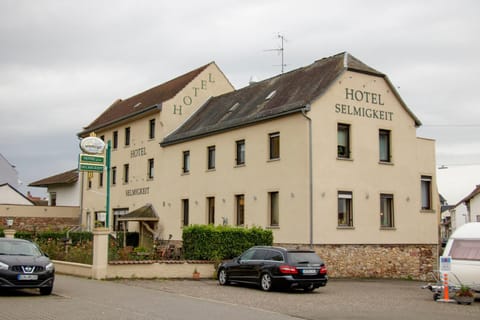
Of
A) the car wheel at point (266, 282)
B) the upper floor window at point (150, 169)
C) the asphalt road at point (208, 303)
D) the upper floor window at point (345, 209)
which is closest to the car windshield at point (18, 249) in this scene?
the asphalt road at point (208, 303)

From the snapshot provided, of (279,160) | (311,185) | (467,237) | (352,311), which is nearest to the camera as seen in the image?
(352,311)

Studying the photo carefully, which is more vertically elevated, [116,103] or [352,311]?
[116,103]

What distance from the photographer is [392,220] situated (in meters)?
29.0

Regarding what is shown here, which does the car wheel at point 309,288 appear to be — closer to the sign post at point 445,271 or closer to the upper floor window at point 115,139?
the sign post at point 445,271

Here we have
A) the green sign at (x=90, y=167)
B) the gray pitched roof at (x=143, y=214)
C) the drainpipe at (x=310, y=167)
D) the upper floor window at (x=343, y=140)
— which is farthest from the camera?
the gray pitched roof at (x=143, y=214)

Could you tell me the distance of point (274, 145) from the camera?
29031 millimetres

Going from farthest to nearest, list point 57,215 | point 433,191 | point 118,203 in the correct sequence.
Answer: point 57,215
point 118,203
point 433,191

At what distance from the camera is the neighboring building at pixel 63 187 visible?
51594 millimetres

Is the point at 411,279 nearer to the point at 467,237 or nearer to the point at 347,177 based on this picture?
the point at 347,177

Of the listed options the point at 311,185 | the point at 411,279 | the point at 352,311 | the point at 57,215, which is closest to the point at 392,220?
the point at 411,279

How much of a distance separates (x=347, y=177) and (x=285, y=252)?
8.80 metres

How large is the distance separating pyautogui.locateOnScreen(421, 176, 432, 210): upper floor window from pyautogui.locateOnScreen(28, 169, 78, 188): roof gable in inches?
1187

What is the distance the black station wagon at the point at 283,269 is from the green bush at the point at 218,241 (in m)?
3.98

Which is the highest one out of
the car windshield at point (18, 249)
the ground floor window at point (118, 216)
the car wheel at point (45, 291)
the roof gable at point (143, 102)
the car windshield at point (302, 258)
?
the roof gable at point (143, 102)
